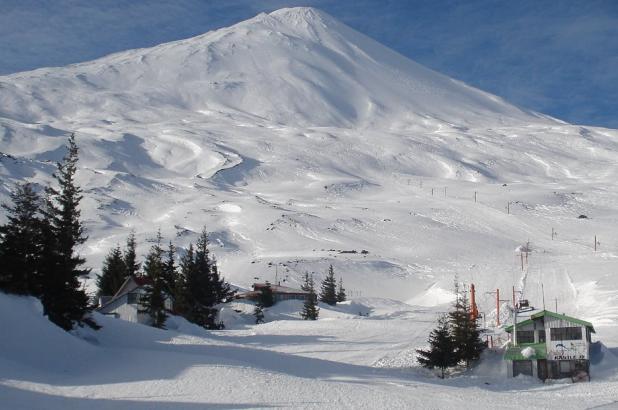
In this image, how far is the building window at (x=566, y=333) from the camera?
128ft

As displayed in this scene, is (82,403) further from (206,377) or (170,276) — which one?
(170,276)

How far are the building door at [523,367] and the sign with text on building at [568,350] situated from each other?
1315 mm

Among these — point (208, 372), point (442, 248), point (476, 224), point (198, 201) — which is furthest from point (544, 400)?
point (198, 201)

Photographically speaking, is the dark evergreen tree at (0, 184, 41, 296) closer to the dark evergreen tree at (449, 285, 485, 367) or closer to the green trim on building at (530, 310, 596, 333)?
the dark evergreen tree at (449, 285, 485, 367)

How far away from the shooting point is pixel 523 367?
127 feet

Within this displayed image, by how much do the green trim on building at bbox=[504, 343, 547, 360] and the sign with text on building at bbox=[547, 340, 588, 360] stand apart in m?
0.39

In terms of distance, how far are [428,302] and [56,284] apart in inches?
2362

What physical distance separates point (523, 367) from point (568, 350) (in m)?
2.67

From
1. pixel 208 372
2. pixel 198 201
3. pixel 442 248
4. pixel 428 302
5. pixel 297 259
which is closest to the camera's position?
pixel 208 372

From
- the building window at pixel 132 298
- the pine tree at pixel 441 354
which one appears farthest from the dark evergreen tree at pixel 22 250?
the pine tree at pixel 441 354

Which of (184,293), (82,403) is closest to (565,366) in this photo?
(184,293)

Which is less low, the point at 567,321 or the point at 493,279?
the point at 493,279

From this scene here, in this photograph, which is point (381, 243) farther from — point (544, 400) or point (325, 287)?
point (544, 400)

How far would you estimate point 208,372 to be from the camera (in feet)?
85.0
